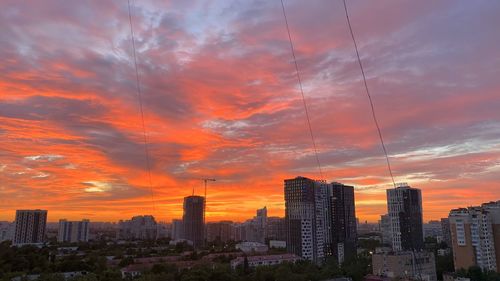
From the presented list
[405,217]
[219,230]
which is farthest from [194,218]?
[405,217]

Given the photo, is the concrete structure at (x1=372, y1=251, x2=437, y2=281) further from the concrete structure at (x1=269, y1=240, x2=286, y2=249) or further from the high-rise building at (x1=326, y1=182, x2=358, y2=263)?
the concrete structure at (x1=269, y1=240, x2=286, y2=249)

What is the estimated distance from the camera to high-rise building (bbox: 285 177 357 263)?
19406 millimetres

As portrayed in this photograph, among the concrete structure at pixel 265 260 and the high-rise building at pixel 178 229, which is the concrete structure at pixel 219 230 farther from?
the concrete structure at pixel 265 260

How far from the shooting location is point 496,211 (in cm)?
1516

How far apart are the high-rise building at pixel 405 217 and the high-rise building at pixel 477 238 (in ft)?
17.4

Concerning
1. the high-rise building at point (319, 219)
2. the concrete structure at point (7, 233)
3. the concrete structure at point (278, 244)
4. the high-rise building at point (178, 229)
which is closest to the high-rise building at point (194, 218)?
the high-rise building at point (178, 229)

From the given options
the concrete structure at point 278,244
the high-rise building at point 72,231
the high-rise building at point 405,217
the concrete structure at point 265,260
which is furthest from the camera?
the high-rise building at point 72,231

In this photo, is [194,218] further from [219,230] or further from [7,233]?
[7,233]

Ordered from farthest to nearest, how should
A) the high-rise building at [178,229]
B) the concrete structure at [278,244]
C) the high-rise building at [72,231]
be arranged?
1. the high-rise building at [72,231]
2. the high-rise building at [178,229]
3. the concrete structure at [278,244]

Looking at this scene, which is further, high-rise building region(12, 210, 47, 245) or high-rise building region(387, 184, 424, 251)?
high-rise building region(12, 210, 47, 245)

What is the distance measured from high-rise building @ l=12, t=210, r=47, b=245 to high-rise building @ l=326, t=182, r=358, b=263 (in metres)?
19.0

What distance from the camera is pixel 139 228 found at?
129ft

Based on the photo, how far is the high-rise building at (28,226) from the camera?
86.9ft

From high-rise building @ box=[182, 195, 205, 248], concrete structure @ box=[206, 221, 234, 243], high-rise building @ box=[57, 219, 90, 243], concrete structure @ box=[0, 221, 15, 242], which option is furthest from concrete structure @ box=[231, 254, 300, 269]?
high-rise building @ box=[57, 219, 90, 243]
